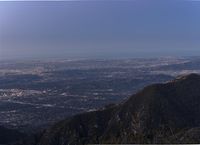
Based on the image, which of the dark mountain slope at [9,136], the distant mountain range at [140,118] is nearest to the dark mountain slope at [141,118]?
the distant mountain range at [140,118]

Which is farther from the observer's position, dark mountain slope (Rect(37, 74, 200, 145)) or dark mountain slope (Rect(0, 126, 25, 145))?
dark mountain slope (Rect(0, 126, 25, 145))

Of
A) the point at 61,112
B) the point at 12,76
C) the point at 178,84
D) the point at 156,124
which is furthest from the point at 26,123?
the point at 12,76

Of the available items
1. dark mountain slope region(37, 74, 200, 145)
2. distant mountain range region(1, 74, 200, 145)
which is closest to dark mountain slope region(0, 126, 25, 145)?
distant mountain range region(1, 74, 200, 145)

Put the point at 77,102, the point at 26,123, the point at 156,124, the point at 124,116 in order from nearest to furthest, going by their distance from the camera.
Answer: the point at 156,124 → the point at 124,116 → the point at 26,123 → the point at 77,102

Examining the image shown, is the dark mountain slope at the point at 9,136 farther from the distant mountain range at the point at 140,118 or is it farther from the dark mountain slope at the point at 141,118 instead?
the dark mountain slope at the point at 141,118

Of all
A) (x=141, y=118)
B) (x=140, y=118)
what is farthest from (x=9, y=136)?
(x=141, y=118)

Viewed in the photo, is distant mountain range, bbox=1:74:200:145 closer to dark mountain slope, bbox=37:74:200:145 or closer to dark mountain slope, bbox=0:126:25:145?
dark mountain slope, bbox=37:74:200:145

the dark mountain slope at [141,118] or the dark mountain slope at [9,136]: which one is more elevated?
the dark mountain slope at [141,118]

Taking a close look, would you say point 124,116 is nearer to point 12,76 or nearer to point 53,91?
point 53,91
